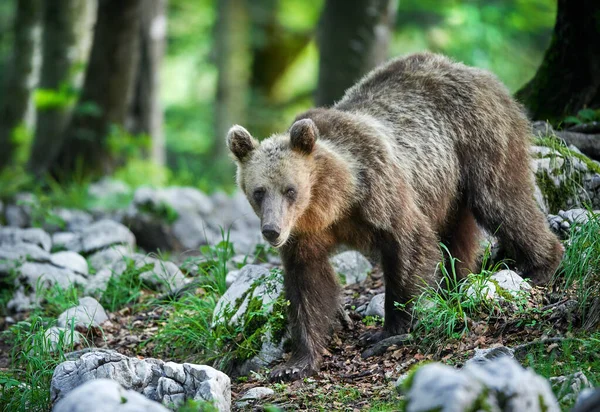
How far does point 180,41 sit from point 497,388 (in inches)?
844

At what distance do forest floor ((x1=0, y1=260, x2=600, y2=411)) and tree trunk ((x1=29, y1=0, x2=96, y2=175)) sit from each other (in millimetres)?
9164

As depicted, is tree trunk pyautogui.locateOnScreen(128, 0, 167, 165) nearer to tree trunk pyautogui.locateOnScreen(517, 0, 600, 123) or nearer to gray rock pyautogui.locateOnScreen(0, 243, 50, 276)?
gray rock pyautogui.locateOnScreen(0, 243, 50, 276)

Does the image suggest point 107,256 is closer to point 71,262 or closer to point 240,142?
point 71,262

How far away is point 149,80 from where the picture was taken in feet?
48.8

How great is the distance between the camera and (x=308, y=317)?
5.95m

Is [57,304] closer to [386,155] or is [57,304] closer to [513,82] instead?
[386,155]

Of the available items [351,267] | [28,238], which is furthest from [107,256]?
[351,267]

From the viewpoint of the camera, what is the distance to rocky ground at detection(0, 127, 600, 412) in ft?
11.9

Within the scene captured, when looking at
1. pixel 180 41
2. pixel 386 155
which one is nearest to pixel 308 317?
pixel 386 155

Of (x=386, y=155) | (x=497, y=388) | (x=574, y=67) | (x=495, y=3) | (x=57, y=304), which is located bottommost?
(x=57, y=304)

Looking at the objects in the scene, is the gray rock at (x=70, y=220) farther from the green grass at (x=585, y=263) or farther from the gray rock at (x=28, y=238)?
the green grass at (x=585, y=263)

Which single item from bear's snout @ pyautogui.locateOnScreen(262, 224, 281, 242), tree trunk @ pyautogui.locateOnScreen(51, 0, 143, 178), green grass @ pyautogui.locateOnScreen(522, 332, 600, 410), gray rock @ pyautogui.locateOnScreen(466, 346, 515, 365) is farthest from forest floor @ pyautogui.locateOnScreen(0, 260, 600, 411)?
tree trunk @ pyautogui.locateOnScreen(51, 0, 143, 178)

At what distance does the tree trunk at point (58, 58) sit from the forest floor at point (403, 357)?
916 cm

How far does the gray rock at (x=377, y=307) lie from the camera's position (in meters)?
6.43
